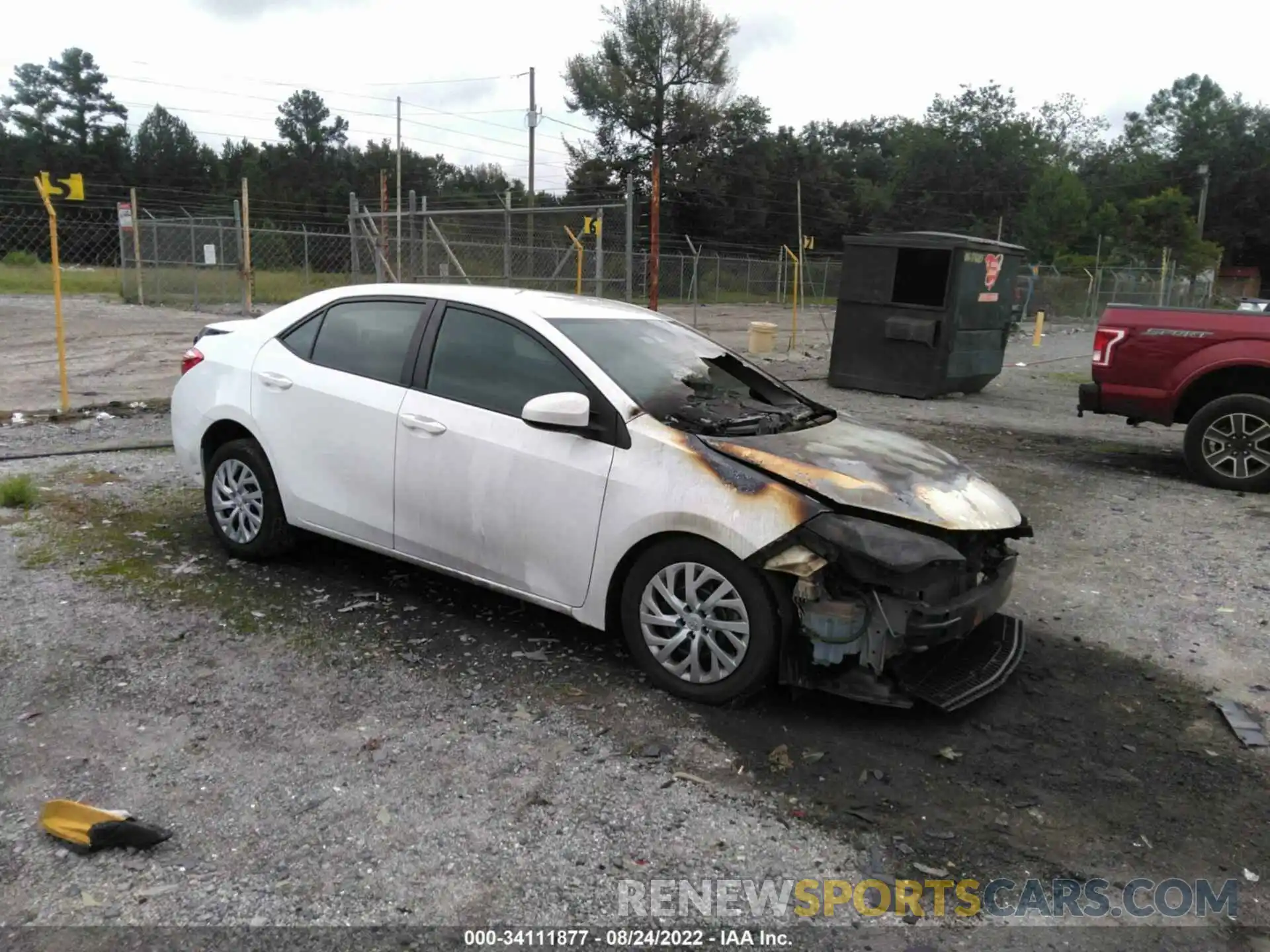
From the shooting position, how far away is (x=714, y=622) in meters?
3.75

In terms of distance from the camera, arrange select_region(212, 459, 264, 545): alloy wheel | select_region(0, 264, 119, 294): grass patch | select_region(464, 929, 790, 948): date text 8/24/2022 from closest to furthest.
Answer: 1. select_region(464, 929, 790, 948): date text 8/24/2022
2. select_region(212, 459, 264, 545): alloy wheel
3. select_region(0, 264, 119, 294): grass patch

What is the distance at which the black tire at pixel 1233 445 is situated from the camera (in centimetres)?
789

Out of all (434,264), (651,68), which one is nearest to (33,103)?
(651,68)

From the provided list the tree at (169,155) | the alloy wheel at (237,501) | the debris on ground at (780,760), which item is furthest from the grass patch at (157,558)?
the tree at (169,155)

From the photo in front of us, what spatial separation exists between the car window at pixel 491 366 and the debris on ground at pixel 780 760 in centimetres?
166

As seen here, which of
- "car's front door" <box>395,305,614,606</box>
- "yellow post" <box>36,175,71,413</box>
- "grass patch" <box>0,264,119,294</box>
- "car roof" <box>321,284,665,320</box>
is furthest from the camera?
"grass patch" <box>0,264,119,294</box>

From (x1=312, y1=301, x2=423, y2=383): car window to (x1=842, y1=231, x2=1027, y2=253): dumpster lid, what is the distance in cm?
887

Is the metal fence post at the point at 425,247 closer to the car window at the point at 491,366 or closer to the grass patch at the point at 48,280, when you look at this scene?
the car window at the point at 491,366

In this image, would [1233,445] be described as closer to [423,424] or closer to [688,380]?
[688,380]

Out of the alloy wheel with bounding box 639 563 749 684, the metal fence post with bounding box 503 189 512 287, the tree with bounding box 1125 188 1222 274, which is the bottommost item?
the alloy wheel with bounding box 639 563 749 684

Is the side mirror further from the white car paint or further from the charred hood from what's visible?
the charred hood

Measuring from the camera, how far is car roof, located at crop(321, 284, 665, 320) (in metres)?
4.57

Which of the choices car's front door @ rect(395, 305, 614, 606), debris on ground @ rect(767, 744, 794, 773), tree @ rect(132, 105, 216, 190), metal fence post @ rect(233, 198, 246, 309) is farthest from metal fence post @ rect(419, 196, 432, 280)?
tree @ rect(132, 105, 216, 190)

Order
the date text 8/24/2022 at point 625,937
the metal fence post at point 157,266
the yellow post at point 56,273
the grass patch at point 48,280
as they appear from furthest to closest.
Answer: the grass patch at point 48,280 → the metal fence post at point 157,266 → the yellow post at point 56,273 → the date text 8/24/2022 at point 625,937
